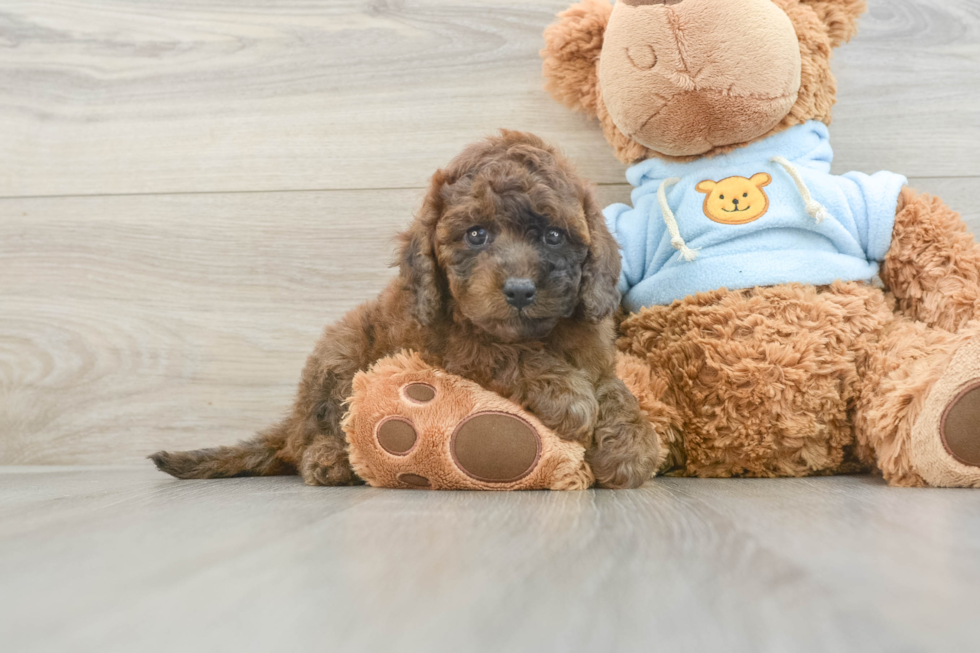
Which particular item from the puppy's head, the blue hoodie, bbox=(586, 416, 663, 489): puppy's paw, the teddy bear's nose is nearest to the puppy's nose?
the puppy's head

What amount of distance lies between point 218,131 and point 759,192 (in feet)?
4.37

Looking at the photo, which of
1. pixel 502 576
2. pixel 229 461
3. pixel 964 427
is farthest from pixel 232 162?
pixel 964 427

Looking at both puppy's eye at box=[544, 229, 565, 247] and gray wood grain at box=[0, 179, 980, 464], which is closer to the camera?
puppy's eye at box=[544, 229, 565, 247]

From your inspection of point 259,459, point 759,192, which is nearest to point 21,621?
point 259,459

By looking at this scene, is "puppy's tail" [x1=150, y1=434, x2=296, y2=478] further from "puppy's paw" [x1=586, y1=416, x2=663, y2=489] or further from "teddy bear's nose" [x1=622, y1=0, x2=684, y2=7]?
"teddy bear's nose" [x1=622, y1=0, x2=684, y2=7]

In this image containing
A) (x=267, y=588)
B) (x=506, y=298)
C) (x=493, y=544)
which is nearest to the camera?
(x=267, y=588)

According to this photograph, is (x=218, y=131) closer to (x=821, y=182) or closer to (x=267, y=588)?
(x=821, y=182)

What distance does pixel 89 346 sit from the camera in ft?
6.17

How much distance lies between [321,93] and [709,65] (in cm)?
99

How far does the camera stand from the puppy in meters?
1.15

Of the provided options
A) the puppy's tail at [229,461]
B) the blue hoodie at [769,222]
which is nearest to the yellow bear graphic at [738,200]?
the blue hoodie at [769,222]

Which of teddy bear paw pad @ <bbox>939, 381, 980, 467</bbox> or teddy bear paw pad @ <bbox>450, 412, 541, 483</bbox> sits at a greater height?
teddy bear paw pad @ <bbox>939, 381, 980, 467</bbox>

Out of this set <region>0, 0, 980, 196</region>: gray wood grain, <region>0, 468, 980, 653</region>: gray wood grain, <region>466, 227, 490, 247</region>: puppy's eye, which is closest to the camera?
<region>0, 468, 980, 653</region>: gray wood grain

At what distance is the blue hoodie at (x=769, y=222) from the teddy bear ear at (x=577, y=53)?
29 cm
